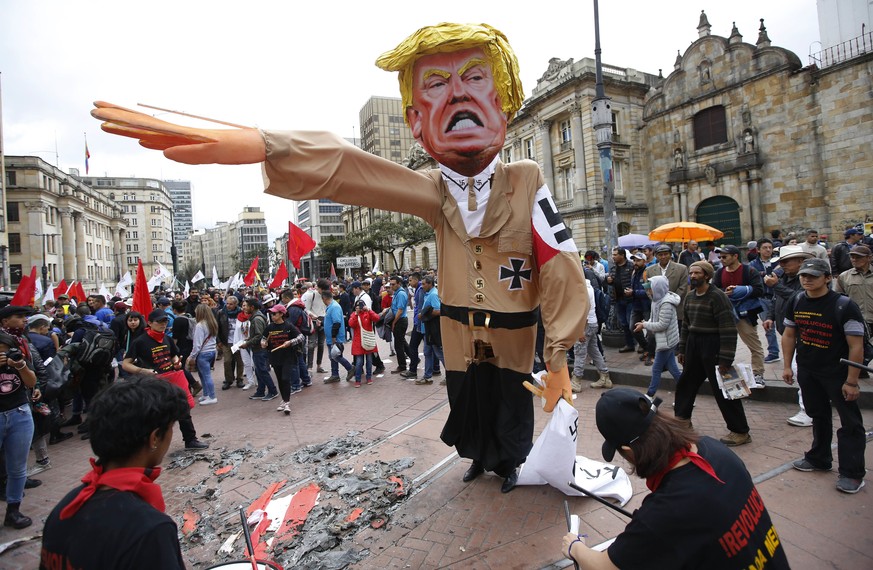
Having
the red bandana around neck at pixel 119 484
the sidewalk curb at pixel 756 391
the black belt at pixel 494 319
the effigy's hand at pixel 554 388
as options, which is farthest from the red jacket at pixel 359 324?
the red bandana around neck at pixel 119 484

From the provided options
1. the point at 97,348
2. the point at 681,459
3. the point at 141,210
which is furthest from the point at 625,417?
Result: the point at 141,210

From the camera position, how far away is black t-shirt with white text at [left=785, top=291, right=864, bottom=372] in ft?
12.1

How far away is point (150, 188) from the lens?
290ft

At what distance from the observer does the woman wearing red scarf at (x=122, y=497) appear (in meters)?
1.46

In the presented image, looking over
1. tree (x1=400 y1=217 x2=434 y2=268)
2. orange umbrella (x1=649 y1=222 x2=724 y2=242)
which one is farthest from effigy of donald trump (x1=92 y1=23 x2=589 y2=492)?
tree (x1=400 y1=217 x2=434 y2=268)

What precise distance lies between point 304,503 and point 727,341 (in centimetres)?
417

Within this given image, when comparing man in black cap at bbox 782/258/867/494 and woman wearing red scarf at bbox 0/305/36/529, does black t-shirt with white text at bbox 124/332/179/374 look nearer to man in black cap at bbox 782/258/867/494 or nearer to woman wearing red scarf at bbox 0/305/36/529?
woman wearing red scarf at bbox 0/305/36/529

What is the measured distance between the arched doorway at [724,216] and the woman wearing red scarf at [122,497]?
1072 inches

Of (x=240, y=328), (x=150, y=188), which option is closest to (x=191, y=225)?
(x=150, y=188)

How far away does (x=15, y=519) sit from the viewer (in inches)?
166

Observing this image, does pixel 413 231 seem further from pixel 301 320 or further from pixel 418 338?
pixel 301 320

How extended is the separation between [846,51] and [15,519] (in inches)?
1111

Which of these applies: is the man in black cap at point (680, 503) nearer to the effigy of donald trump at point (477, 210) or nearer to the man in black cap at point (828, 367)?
the effigy of donald trump at point (477, 210)

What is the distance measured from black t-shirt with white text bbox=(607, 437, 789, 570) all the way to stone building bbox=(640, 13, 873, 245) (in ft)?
77.9
